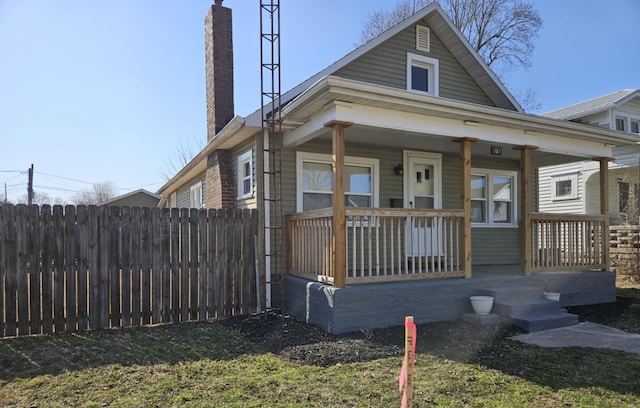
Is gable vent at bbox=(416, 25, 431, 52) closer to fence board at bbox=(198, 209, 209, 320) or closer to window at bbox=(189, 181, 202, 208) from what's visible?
fence board at bbox=(198, 209, 209, 320)

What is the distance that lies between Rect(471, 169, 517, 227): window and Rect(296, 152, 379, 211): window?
2952 millimetres

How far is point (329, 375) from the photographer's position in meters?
4.29

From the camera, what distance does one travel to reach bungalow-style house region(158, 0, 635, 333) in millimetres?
6164

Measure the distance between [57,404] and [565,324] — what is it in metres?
6.64

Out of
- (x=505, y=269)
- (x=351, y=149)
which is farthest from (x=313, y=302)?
(x=505, y=269)

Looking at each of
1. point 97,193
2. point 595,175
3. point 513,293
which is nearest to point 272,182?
point 513,293

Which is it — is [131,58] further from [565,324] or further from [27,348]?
[565,324]

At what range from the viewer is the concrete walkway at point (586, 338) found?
211 inches

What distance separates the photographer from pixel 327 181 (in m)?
8.16

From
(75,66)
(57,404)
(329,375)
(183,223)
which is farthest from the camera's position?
(75,66)

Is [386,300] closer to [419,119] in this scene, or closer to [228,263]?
[228,263]

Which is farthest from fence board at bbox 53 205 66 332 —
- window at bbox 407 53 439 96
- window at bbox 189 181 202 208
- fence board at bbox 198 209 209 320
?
window at bbox 407 53 439 96

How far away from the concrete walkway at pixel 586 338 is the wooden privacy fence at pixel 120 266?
432 centimetres

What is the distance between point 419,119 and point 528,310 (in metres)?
3.41
